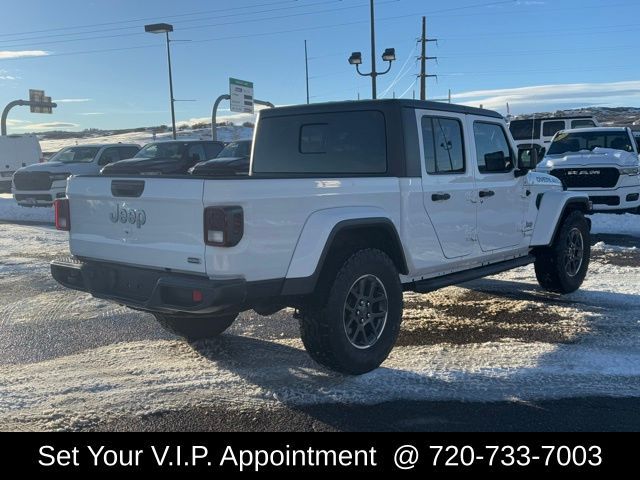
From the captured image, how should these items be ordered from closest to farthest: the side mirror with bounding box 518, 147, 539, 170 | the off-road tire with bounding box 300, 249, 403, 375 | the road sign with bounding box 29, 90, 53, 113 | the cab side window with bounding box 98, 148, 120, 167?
the off-road tire with bounding box 300, 249, 403, 375 → the side mirror with bounding box 518, 147, 539, 170 → the cab side window with bounding box 98, 148, 120, 167 → the road sign with bounding box 29, 90, 53, 113

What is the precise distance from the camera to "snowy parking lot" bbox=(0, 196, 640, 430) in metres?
3.89

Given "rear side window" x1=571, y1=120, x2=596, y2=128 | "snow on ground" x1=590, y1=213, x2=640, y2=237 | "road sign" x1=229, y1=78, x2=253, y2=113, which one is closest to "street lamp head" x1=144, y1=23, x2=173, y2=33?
"road sign" x1=229, y1=78, x2=253, y2=113

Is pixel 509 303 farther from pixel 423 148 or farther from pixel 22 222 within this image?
pixel 22 222

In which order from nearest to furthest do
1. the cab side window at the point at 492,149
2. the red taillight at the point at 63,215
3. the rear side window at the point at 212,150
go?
the red taillight at the point at 63,215 → the cab side window at the point at 492,149 → the rear side window at the point at 212,150

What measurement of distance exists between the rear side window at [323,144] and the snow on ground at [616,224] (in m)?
8.57

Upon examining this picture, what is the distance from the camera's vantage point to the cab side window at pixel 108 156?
56.4ft

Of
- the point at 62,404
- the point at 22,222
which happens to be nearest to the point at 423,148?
the point at 62,404

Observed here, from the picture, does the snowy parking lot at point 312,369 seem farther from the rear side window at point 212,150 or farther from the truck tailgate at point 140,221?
the rear side window at point 212,150

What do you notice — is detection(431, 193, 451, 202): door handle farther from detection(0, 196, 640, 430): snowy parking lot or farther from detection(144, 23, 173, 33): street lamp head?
detection(144, 23, 173, 33): street lamp head

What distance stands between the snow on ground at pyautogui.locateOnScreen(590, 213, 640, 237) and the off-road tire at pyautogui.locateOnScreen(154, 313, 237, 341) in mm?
9131

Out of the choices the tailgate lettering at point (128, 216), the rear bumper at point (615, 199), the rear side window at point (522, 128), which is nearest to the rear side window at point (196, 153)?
the rear bumper at point (615, 199)

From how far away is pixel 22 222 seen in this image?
15.2 metres

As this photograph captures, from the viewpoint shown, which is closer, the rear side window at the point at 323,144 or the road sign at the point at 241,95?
the rear side window at the point at 323,144

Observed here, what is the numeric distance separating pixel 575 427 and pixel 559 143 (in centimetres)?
1131
